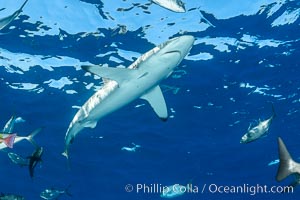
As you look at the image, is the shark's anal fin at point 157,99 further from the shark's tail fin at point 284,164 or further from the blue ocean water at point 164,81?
the blue ocean water at point 164,81

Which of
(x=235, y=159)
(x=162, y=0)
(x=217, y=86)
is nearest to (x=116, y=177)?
(x=235, y=159)

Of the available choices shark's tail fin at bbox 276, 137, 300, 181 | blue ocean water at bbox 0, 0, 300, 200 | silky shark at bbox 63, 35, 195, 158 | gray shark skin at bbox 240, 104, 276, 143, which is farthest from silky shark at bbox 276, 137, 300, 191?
blue ocean water at bbox 0, 0, 300, 200

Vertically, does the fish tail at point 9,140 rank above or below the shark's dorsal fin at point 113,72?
below

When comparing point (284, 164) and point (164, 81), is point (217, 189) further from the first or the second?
point (284, 164)

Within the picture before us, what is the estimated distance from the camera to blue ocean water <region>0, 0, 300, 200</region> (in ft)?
37.2

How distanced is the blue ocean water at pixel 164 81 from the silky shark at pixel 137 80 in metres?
1.89

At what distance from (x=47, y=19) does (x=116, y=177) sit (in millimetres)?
27476

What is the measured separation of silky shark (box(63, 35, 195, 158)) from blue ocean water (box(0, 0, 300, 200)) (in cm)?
189

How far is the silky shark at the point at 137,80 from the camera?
17.0 ft

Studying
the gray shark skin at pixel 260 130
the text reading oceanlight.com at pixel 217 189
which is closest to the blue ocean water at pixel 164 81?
the gray shark skin at pixel 260 130

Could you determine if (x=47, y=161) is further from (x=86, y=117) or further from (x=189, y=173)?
(x=86, y=117)

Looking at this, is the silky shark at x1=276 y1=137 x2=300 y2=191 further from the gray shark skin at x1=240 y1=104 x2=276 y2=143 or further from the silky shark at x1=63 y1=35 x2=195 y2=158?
the silky shark at x1=63 y1=35 x2=195 y2=158

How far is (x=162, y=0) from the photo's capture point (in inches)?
188

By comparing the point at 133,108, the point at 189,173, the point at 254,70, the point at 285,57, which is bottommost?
the point at 189,173
